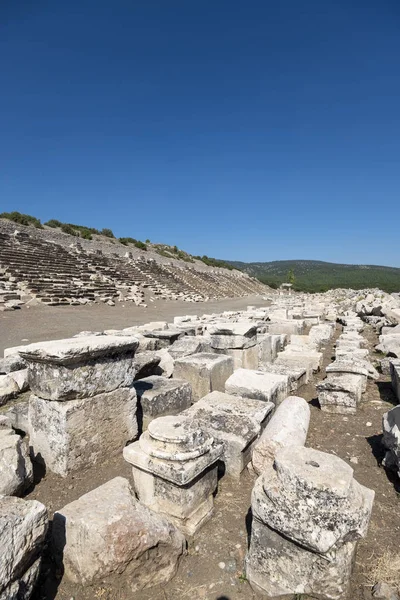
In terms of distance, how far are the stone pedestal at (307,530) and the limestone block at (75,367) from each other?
1.80 meters

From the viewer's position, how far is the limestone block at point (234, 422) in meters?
3.11

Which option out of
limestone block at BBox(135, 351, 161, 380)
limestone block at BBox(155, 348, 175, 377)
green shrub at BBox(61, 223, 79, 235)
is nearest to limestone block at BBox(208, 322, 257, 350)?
limestone block at BBox(155, 348, 175, 377)

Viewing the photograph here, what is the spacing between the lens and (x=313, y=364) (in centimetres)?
651

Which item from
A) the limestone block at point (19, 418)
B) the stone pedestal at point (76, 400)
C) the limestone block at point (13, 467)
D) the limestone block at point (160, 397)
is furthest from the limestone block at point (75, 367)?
the limestone block at point (19, 418)

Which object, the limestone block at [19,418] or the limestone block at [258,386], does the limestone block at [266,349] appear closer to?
the limestone block at [258,386]

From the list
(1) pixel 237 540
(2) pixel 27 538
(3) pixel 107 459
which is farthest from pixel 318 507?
(3) pixel 107 459

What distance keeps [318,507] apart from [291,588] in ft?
1.72

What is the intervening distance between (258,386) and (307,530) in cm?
233

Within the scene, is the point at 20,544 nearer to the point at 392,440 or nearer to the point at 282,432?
the point at 282,432

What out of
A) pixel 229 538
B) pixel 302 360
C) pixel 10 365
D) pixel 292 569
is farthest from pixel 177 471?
pixel 302 360

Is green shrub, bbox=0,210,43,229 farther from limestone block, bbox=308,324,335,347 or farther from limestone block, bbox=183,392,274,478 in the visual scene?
limestone block, bbox=183,392,274,478

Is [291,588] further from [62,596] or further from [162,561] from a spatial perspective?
[62,596]

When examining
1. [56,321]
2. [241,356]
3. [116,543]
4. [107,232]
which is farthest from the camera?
[107,232]

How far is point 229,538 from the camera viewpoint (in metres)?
2.44
